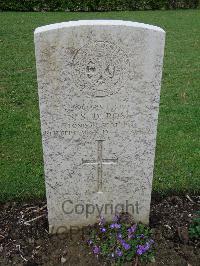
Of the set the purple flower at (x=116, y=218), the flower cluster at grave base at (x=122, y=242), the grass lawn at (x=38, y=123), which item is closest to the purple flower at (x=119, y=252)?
the flower cluster at grave base at (x=122, y=242)

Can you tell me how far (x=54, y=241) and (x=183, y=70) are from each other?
5629mm

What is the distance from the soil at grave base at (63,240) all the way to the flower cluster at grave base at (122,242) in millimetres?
76

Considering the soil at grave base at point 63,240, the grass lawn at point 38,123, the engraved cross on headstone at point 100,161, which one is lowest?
the soil at grave base at point 63,240

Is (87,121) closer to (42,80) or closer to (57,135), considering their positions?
(57,135)

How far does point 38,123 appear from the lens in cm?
571

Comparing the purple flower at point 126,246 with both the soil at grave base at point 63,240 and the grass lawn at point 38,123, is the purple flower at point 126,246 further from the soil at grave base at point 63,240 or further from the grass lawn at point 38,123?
the grass lawn at point 38,123

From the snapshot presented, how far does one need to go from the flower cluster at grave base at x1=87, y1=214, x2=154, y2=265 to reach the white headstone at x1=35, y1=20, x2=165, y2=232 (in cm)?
17

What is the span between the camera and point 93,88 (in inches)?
117

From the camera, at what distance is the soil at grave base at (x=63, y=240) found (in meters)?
3.25

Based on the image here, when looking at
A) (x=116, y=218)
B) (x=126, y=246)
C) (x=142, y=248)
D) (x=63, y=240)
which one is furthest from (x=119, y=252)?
(x=63, y=240)

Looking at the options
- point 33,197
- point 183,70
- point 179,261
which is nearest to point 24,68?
point 183,70

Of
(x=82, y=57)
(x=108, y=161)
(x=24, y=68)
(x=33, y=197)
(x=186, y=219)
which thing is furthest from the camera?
(x=24, y=68)

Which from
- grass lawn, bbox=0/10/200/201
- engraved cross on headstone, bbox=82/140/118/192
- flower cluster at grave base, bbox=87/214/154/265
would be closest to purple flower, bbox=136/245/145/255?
flower cluster at grave base, bbox=87/214/154/265

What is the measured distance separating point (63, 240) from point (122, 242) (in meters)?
0.56
